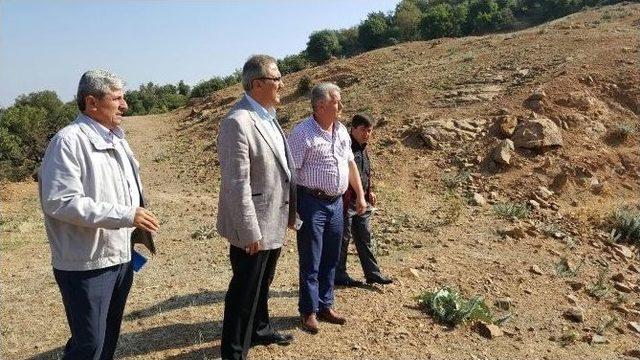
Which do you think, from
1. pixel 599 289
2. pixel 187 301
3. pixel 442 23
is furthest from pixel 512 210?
pixel 442 23

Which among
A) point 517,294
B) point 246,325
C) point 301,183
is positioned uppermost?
point 301,183

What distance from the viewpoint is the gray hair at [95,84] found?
222 cm

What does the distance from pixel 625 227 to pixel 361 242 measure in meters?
4.06

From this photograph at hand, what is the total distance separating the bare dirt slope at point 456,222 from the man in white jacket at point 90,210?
1.17 m

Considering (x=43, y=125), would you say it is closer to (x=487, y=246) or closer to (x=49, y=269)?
(x=49, y=269)

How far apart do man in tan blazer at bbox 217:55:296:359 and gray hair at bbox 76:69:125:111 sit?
1.97ft

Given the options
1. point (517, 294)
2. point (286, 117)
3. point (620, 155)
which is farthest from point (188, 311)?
point (286, 117)

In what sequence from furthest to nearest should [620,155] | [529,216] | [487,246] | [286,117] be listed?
[286,117] → [620,155] → [529,216] → [487,246]

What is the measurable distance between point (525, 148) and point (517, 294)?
14.2 feet

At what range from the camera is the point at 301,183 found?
3.31 metres

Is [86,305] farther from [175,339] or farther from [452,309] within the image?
[452,309]

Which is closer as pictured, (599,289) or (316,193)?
(316,193)

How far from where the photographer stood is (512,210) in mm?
6797

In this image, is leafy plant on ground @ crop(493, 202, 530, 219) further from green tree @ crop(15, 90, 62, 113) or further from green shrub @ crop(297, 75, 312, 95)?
green tree @ crop(15, 90, 62, 113)
